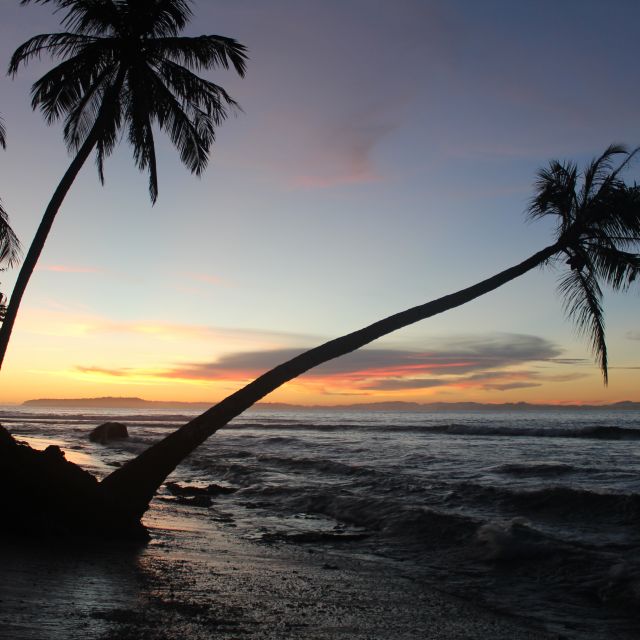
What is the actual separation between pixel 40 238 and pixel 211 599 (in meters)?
7.85

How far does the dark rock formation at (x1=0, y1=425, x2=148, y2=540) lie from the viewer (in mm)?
6262

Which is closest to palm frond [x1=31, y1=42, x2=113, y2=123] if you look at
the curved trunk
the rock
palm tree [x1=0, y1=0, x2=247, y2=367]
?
palm tree [x1=0, y1=0, x2=247, y2=367]

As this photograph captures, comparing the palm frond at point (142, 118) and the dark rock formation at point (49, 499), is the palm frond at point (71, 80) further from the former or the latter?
the dark rock formation at point (49, 499)

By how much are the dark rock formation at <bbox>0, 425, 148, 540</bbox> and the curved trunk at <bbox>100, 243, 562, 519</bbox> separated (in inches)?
8.9

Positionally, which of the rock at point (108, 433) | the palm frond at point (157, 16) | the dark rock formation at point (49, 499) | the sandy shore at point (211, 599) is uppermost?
the palm frond at point (157, 16)

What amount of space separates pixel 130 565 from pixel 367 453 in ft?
57.6

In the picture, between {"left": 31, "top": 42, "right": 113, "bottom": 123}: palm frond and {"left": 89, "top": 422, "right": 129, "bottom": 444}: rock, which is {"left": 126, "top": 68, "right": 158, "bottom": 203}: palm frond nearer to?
{"left": 31, "top": 42, "right": 113, "bottom": 123}: palm frond

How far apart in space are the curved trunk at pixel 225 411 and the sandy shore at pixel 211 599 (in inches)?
31.7

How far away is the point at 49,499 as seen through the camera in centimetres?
641

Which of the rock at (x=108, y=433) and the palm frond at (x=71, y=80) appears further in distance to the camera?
the rock at (x=108, y=433)

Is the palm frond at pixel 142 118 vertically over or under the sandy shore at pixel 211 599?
over

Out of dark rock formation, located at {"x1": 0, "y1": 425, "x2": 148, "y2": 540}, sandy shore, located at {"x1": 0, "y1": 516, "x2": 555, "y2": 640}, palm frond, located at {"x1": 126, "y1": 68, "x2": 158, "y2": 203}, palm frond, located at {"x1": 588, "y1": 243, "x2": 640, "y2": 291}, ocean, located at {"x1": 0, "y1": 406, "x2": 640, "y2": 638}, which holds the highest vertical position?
palm frond, located at {"x1": 126, "y1": 68, "x2": 158, "y2": 203}

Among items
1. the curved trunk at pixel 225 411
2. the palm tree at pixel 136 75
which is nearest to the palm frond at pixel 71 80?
the palm tree at pixel 136 75

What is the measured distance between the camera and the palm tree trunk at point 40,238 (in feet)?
31.1
